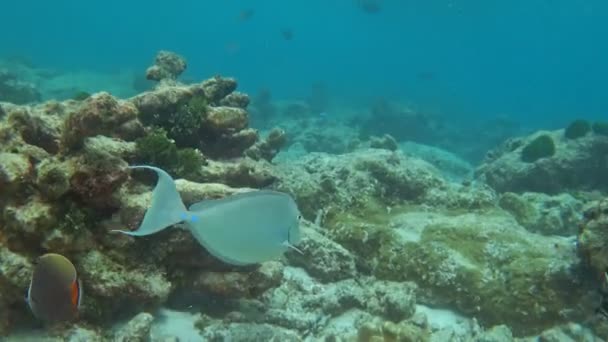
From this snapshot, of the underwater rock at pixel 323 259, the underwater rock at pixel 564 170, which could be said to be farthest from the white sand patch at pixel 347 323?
the underwater rock at pixel 564 170

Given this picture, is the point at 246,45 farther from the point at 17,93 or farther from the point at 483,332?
the point at 483,332

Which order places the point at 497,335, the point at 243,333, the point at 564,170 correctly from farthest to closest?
the point at 564,170 < the point at 497,335 < the point at 243,333

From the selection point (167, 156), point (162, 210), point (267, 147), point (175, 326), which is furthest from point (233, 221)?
point (267, 147)

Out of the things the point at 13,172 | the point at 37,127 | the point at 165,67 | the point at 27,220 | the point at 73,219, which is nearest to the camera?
the point at 27,220

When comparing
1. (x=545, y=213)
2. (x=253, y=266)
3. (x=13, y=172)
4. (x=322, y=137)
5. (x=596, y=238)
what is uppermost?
(x=322, y=137)

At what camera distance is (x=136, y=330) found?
3.73m

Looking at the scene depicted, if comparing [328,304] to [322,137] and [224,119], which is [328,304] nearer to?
[224,119]

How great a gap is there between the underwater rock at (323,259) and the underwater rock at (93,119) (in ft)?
8.90

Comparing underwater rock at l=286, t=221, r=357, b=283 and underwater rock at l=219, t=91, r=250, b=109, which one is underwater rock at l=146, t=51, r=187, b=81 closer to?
underwater rock at l=219, t=91, r=250, b=109

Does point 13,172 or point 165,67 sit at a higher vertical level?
point 165,67

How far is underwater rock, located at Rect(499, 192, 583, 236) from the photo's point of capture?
8.91 metres

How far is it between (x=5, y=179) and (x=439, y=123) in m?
30.4

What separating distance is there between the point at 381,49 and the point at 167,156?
12332 cm

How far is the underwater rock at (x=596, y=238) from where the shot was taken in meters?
5.07
